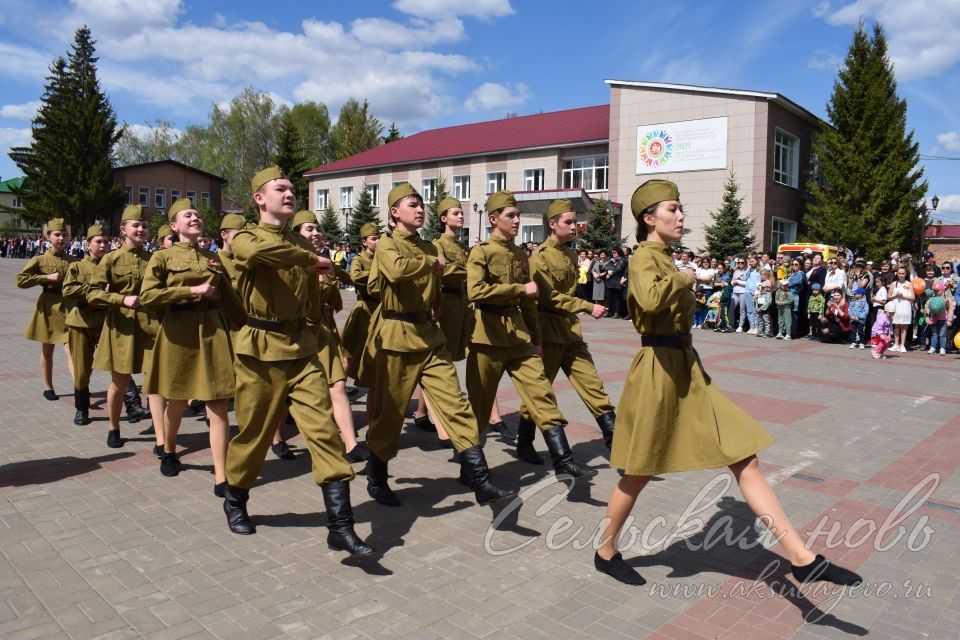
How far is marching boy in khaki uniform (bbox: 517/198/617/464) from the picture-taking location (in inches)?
231

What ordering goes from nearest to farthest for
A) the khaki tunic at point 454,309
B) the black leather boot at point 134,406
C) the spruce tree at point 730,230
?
the khaki tunic at point 454,309 → the black leather boot at point 134,406 → the spruce tree at point 730,230

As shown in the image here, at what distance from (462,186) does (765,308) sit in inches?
1160

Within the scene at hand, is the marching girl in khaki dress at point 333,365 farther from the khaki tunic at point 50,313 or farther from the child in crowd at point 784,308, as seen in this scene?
the child in crowd at point 784,308

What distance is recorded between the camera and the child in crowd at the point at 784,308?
16.8 m

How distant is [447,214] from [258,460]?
301cm

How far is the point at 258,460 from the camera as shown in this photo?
4355 mm

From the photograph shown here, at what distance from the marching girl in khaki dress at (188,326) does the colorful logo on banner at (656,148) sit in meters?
31.6

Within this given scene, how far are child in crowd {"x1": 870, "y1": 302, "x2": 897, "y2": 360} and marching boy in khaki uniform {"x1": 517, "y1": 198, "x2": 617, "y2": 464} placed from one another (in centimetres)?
992

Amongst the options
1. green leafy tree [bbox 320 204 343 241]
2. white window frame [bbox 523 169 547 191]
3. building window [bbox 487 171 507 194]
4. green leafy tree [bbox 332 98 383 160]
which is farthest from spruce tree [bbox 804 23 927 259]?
green leafy tree [bbox 332 98 383 160]

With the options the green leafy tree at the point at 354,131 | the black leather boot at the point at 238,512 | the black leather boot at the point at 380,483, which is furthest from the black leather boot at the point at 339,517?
the green leafy tree at the point at 354,131

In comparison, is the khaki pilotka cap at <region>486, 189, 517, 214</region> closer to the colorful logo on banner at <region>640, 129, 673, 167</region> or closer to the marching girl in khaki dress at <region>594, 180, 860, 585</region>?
the marching girl in khaki dress at <region>594, 180, 860, 585</region>

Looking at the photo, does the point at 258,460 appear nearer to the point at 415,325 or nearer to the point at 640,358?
the point at 415,325

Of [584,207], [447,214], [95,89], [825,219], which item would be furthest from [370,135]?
[447,214]

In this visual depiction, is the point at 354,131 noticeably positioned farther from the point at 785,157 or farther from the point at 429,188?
the point at 785,157
